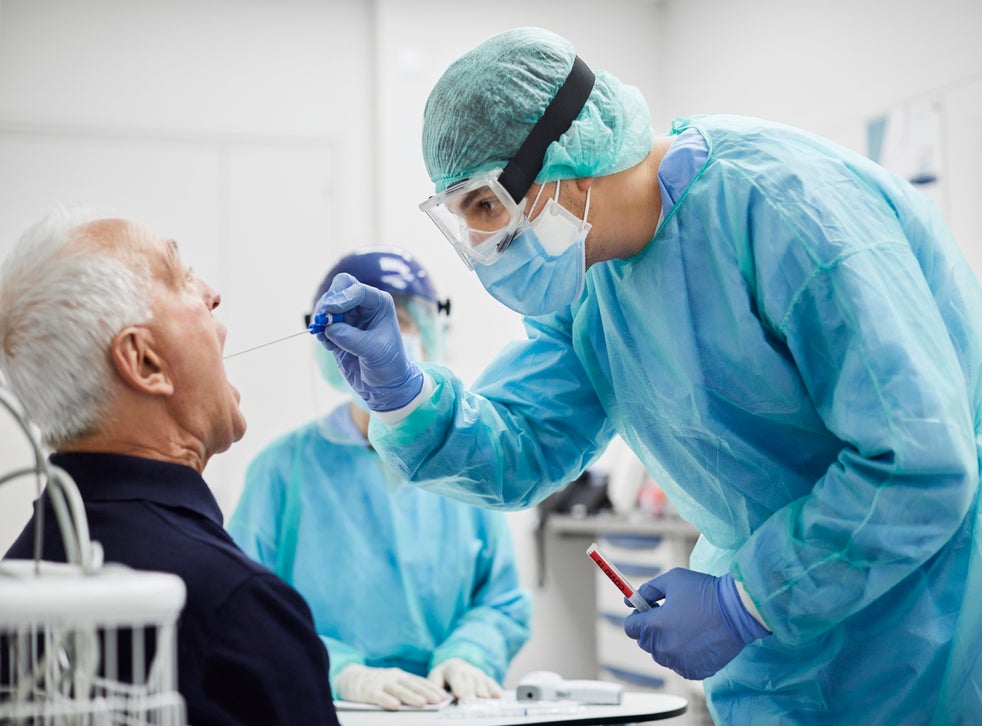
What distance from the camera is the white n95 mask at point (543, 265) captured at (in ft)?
4.60

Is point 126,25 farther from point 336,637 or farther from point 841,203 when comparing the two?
point 841,203

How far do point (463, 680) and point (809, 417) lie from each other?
0.94 m

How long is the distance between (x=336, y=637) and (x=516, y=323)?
263cm

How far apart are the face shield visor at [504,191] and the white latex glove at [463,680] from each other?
2.78 feet

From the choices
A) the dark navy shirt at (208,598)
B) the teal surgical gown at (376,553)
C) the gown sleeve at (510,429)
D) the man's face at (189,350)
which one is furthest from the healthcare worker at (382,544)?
the dark navy shirt at (208,598)

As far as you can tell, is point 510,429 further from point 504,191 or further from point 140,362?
point 140,362

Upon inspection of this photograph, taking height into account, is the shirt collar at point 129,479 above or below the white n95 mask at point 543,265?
below

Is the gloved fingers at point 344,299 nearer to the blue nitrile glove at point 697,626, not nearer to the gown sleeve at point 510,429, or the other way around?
the gown sleeve at point 510,429

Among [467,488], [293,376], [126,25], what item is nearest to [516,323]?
[293,376]

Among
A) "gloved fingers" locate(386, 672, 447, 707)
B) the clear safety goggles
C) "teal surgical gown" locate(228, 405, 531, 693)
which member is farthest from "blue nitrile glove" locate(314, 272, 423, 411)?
"teal surgical gown" locate(228, 405, 531, 693)

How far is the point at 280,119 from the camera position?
4.41 m

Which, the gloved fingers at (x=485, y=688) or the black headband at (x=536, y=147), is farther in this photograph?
the gloved fingers at (x=485, y=688)

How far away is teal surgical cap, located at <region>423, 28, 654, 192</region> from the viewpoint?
1.37 m

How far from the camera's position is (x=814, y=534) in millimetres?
1206
